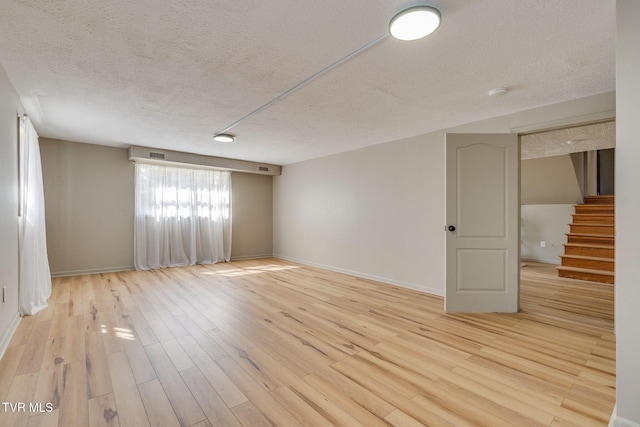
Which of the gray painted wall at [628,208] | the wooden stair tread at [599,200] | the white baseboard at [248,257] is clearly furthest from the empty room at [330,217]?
the white baseboard at [248,257]

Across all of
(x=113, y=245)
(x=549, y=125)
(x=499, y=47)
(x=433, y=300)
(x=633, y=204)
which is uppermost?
(x=499, y=47)

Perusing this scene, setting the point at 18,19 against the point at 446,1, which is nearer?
the point at 446,1

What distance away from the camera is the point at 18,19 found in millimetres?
1812

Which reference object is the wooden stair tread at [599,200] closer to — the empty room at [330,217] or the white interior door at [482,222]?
the empty room at [330,217]

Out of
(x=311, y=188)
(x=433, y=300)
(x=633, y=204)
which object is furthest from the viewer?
(x=311, y=188)

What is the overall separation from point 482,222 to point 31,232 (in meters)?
5.42

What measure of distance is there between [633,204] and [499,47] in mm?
1379

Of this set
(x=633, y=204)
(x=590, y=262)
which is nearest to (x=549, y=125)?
(x=633, y=204)

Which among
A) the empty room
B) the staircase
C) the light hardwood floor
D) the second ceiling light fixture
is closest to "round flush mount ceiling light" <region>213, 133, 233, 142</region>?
the empty room

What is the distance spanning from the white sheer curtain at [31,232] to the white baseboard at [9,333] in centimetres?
26

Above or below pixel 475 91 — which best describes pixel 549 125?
below

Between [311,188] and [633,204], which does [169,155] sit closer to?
[311,188]

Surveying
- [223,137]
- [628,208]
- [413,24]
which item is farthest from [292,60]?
[223,137]

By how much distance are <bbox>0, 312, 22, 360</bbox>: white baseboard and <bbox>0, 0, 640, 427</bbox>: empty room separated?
0.05 meters
